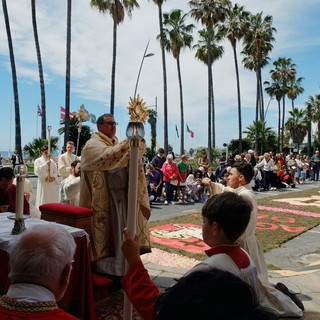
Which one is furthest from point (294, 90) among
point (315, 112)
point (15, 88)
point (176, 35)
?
point (15, 88)

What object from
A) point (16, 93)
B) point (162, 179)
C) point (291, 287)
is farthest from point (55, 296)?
point (16, 93)

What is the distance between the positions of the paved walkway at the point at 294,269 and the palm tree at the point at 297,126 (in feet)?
168

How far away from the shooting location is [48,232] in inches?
59.7

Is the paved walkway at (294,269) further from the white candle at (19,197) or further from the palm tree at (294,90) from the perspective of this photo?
the palm tree at (294,90)

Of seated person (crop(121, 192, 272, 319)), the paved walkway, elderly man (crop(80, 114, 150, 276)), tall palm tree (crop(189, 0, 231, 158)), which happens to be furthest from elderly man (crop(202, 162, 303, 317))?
tall palm tree (crop(189, 0, 231, 158))

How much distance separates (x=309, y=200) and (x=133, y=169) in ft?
40.5

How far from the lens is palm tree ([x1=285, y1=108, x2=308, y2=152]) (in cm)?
5478

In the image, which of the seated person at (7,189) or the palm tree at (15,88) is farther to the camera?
the palm tree at (15,88)

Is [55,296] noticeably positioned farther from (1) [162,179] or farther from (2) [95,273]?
(1) [162,179]

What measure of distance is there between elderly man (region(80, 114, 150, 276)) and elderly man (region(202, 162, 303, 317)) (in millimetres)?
930

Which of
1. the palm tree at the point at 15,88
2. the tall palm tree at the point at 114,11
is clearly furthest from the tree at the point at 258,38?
the palm tree at the point at 15,88

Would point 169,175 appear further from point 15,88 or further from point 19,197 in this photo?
point 15,88

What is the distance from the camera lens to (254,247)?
387cm

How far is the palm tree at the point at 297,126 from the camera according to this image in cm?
5478
